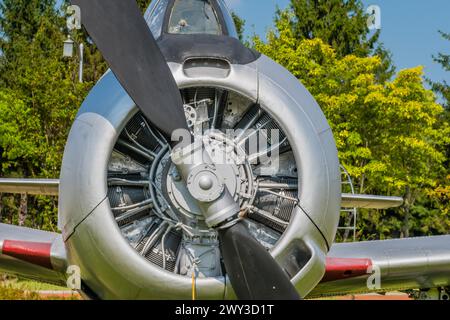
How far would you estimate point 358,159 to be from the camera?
976 inches

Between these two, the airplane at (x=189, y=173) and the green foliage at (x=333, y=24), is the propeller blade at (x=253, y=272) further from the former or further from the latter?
the green foliage at (x=333, y=24)

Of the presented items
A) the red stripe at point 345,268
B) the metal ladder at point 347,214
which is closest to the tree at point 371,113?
the metal ladder at point 347,214

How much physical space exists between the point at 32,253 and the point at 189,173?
3056 millimetres

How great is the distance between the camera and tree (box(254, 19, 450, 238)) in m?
23.8

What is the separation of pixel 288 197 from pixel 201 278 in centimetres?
78

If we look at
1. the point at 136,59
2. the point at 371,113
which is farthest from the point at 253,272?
the point at 371,113

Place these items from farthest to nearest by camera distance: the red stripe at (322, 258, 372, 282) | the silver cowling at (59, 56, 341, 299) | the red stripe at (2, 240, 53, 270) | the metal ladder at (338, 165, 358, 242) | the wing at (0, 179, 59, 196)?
the metal ladder at (338, 165, 358, 242) < the wing at (0, 179, 59, 196) < the red stripe at (322, 258, 372, 282) < the red stripe at (2, 240, 53, 270) < the silver cowling at (59, 56, 341, 299)

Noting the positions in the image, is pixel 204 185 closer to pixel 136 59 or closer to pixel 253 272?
pixel 253 272

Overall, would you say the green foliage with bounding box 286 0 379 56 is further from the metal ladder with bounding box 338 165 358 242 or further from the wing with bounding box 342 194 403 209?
the wing with bounding box 342 194 403 209

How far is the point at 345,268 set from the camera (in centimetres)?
691

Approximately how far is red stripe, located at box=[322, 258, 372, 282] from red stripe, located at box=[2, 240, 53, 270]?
8.50 ft

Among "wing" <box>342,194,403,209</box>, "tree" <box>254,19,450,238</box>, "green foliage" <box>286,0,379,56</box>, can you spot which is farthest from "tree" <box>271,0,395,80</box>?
"wing" <box>342,194,403,209</box>
